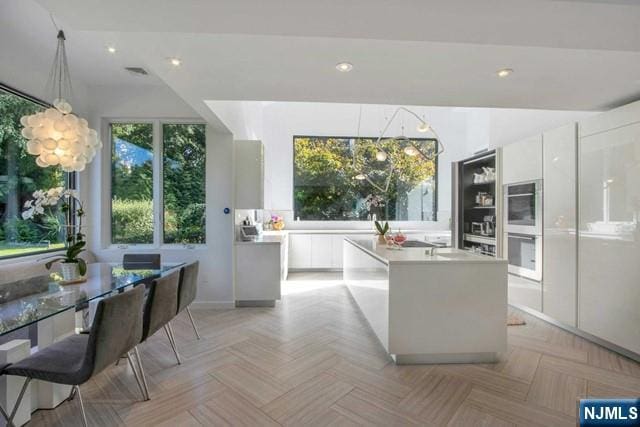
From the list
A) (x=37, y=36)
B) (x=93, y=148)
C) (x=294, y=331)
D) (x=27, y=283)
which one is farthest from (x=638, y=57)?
(x=37, y=36)

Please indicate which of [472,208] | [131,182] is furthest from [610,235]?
[131,182]

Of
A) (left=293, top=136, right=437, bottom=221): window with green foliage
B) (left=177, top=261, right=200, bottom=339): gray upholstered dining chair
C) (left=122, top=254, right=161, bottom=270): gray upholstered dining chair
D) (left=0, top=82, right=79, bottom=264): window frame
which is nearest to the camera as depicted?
(left=177, top=261, right=200, bottom=339): gray upholstered dining chair

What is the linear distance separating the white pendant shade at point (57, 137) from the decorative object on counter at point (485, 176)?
4852 millimetres

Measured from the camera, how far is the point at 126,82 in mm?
3965

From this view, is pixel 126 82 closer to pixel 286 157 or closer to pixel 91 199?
pixel 91 199

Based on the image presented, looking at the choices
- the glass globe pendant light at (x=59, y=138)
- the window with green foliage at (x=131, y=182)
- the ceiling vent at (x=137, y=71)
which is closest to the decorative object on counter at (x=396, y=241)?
the glass globe pendant light at (x=59, y=138)

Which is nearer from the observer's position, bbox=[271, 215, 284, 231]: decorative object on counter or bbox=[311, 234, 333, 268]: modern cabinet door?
bbox=[311, 234, 333, 268]: modern cabinet door

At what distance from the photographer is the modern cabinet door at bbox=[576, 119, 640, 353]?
2.57 meters

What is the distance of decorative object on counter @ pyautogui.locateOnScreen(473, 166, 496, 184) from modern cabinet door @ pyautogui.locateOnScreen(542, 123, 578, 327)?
0.97 meters

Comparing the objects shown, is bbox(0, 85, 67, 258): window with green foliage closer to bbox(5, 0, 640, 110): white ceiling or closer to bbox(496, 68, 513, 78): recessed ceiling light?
bbox(5, 0, 640, 110): white ceiling

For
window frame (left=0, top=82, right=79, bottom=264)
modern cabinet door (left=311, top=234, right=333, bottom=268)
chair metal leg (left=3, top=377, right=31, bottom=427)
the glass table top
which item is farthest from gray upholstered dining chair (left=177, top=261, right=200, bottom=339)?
modern cabinet door (left=311, top=234, right=333, bottom=268)

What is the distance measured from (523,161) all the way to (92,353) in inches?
181

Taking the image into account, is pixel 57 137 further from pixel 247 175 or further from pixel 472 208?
pixel 472 208

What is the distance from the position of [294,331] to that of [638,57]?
3.67 metres
